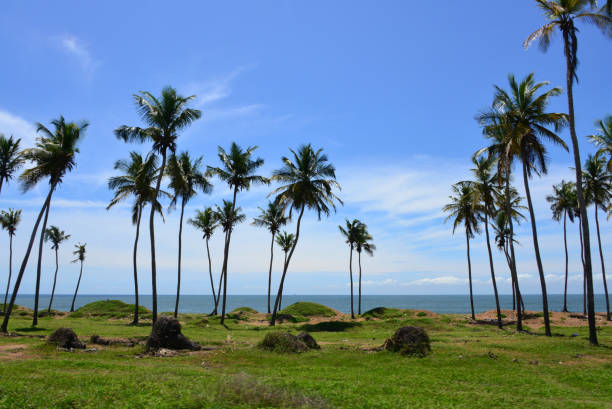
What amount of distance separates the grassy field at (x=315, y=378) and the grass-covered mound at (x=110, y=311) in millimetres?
24027

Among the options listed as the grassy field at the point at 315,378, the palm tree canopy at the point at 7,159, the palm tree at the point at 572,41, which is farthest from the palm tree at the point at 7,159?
the palm tree at the point at 572,41

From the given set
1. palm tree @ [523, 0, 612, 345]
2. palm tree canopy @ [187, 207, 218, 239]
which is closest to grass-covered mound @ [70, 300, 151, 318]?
palm tree canopy @ [187, 207, 218, 239]

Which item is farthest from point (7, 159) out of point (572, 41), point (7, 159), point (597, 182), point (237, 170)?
point (597, 182)

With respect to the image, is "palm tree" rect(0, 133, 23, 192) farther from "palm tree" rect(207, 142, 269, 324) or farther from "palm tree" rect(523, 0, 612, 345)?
"palm tree" rect(523, 0, 612, 345)

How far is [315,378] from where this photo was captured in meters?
10.4

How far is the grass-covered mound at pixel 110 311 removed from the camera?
39906 millimetres

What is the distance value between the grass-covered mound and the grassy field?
78.8 ft

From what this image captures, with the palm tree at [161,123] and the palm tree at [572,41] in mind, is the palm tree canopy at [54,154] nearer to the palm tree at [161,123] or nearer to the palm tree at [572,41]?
the palm tree at [161,123]

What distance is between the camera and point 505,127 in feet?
70.7

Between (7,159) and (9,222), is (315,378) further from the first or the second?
(9,222)

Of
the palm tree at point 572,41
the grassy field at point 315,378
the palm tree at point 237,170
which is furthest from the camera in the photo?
the palm tree at point 237,170

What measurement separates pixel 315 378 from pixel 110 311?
38495 mm

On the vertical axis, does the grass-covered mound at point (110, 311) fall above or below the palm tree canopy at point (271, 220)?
below

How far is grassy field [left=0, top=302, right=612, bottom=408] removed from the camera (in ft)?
24.5
